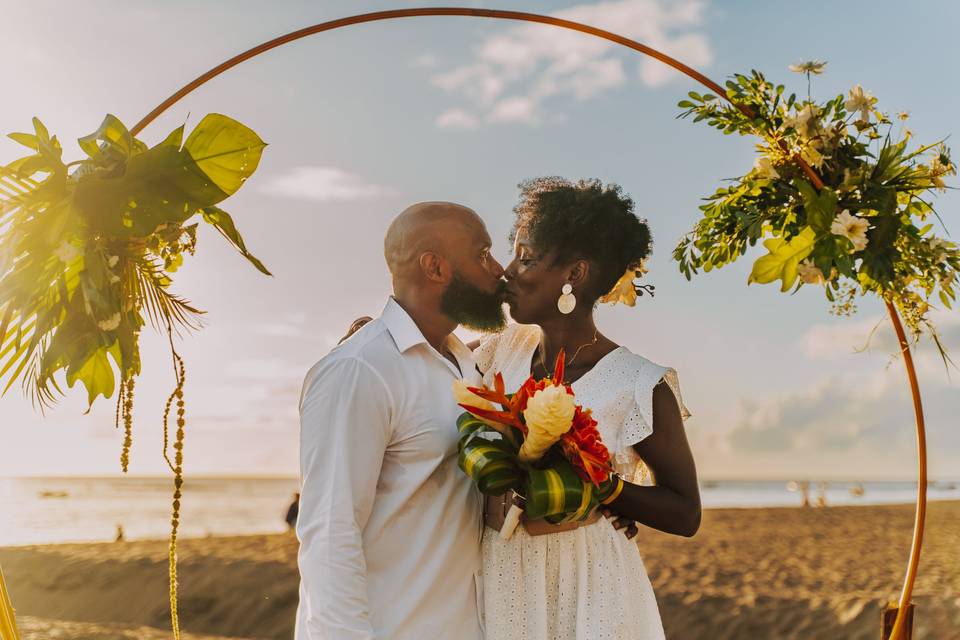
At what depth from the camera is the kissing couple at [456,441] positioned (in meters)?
2.87

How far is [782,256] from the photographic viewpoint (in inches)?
160

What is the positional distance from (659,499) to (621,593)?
1.20ft

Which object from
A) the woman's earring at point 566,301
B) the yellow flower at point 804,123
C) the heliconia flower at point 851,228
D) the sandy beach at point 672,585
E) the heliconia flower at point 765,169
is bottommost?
the sandy beach at point 672,585

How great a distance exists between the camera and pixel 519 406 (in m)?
2.95

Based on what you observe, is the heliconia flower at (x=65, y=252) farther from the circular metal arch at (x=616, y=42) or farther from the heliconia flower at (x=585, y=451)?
the heliconia flower at (x=585, y=451)

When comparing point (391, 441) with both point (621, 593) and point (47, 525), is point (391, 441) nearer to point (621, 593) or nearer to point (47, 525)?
point (621, 593)

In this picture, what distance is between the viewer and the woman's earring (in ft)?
12.1

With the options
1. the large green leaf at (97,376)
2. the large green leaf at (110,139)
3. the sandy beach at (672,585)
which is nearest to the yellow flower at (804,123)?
the large green leaf at (110,139)

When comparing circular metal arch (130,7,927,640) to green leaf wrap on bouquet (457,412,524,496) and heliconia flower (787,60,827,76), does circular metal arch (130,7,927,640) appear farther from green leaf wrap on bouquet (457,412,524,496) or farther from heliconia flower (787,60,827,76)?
green leaf wrap on bouquet (457,412,524,496)

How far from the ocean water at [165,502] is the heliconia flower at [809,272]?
22.0 metres

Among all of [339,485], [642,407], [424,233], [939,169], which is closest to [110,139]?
[424,233]

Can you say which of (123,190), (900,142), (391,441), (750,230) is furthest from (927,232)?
(123,190)

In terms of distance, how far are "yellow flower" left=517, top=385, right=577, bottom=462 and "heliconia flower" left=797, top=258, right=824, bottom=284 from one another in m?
1.71

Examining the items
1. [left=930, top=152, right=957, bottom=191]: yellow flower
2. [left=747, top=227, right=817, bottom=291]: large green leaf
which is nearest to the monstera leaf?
[left=747, top=227, right=817, bottom=291]: large green leaf
